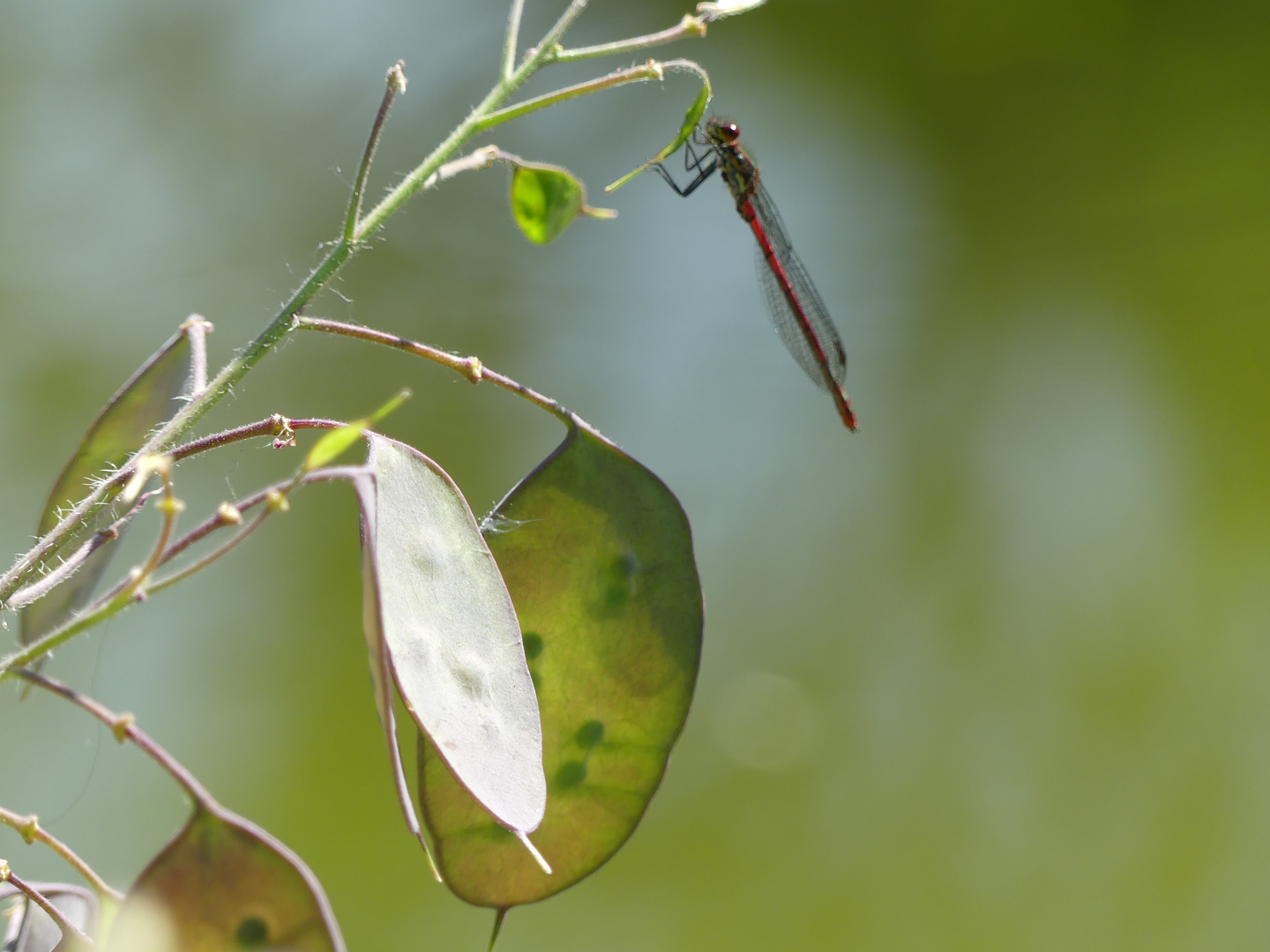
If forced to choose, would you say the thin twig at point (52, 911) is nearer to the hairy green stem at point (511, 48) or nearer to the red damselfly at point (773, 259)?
the hairy green stem at point (511, 48)

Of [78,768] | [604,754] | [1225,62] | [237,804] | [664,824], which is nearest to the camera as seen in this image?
[604,754]

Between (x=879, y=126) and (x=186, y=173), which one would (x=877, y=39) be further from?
(x=186, y=173)

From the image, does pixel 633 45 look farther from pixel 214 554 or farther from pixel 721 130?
pixel 721 130

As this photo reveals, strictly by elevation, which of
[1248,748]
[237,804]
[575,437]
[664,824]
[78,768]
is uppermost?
[575,437]

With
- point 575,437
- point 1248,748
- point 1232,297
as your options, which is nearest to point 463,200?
point 575,437

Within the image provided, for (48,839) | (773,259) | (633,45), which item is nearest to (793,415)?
(773,259)

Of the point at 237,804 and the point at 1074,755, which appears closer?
the point at 237,804

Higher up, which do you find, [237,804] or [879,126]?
[879,126]

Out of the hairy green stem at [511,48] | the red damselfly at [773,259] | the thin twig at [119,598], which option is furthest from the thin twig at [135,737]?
the red damselfly at [773,259]
